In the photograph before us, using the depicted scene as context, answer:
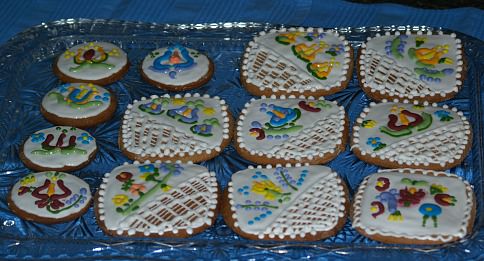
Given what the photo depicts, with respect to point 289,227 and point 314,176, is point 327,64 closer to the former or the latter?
point 314,176

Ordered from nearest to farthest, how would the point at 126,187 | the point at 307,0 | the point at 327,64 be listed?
1. the point at 126,187
2. the point at 327,64
3. the point at 307,0

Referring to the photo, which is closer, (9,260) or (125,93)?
(9,260)

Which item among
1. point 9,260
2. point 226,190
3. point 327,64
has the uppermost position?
point 327,64

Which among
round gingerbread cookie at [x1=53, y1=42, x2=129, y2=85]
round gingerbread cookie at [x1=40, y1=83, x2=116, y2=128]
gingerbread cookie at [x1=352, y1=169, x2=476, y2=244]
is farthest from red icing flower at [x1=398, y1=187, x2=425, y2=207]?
round gingerbread cookie at [x1=53, y1=42, x2=129, y2=85]

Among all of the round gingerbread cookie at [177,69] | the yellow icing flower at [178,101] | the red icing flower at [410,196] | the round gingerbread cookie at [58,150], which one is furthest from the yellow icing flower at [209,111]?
the red icing flower at [410,196]

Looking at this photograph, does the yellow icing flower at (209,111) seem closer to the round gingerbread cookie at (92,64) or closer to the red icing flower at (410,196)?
the round gingerbread cookie at (92,64)

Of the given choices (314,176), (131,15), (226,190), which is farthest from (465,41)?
→ (131,15)

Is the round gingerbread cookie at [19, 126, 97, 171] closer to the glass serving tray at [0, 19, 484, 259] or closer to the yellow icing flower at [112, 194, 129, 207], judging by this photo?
the glass serving tray at [0, 19, 484, 259]
